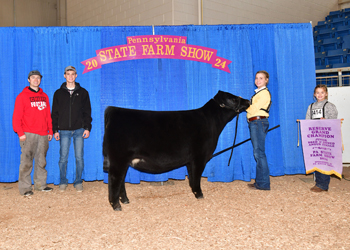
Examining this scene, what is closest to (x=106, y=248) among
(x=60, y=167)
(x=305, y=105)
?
(x=60, y=167)

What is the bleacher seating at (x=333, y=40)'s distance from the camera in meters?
9.11

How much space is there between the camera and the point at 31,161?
12.1 ft

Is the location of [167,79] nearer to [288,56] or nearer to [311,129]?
[288,56]

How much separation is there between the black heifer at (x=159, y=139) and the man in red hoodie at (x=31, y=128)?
130 centimetres

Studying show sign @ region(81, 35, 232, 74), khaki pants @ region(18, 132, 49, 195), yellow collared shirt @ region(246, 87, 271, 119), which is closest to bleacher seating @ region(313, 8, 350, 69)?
yellow collared shirt @ region(246, 87, 271, 119)

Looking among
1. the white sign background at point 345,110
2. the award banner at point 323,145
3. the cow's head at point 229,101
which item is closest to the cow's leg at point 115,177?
the cow's head at point 229,101

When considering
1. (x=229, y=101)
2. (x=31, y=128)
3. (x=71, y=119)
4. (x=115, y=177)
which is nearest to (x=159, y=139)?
(x=115, y=177)

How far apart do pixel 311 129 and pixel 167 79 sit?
7.28 feet

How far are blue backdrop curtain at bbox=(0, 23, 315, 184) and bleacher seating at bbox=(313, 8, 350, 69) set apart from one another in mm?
6167

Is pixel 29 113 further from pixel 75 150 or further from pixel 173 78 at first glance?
pixel 173 78

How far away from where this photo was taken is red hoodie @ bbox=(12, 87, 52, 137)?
355 cm

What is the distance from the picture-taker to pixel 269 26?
159 inches

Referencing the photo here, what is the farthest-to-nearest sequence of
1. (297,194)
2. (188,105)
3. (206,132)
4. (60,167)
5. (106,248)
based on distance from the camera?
(188,105) < (60,167) < (297,194) < (206,132) < (106,248)

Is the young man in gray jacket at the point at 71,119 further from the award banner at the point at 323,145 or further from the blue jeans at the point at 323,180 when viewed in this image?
the blue jeans at the point at 323,180
